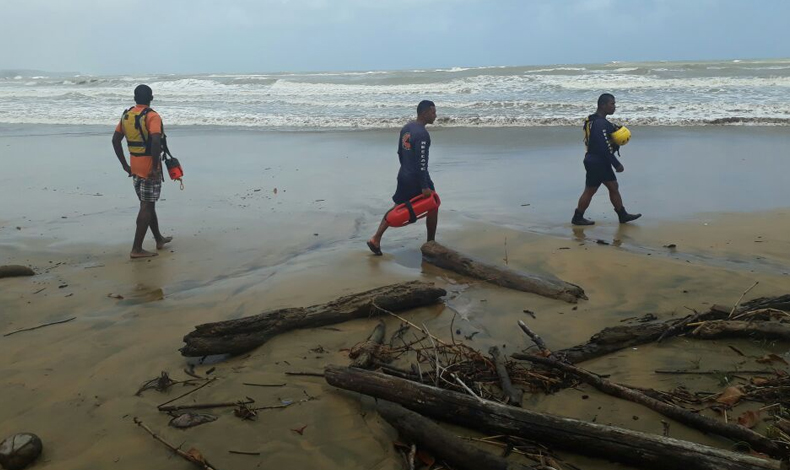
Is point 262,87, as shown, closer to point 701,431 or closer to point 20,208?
point 20,208

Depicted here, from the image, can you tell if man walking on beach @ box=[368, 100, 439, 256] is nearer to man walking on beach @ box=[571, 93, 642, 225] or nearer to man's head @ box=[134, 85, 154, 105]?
man walking on beach @ box=[571, 93, 642, 225]

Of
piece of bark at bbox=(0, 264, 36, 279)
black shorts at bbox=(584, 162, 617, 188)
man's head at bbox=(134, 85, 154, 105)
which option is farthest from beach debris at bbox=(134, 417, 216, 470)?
black shorts at bbox=(584, 162, 617, 188)

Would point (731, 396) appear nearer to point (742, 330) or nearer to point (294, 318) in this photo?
point (742, 330)

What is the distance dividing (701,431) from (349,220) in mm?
5936

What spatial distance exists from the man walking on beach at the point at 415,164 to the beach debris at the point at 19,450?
161 inches

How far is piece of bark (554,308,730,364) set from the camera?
3945mm

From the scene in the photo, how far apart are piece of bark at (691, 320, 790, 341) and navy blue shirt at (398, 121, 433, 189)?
3.35m

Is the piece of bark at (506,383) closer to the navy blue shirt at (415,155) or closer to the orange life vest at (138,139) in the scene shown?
the navy blue shirt at (415,155)

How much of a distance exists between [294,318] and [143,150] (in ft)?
11.5

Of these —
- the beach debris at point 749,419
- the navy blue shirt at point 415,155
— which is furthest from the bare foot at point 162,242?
the beach debris at point 749,419

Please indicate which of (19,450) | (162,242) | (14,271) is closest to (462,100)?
(162,242)

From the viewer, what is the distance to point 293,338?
4.40 metres

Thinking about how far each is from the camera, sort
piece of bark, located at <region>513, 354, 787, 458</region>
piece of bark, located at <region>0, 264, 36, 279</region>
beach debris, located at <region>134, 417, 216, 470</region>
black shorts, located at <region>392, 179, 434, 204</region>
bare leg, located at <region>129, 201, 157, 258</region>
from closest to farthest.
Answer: piece of bark, located at <region>513, 354, 787, 458</region> → beach debris, located at <region>134, 417, 216, 470</region> → piece of bark, located at <region>0, 264, 36, 279</region> → bare leg, located at <region>129, 201, 157, 258</region> → black shorts, located at <region>392, 179, 434, 204</region>

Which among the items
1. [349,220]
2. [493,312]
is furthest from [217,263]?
[493,312]
